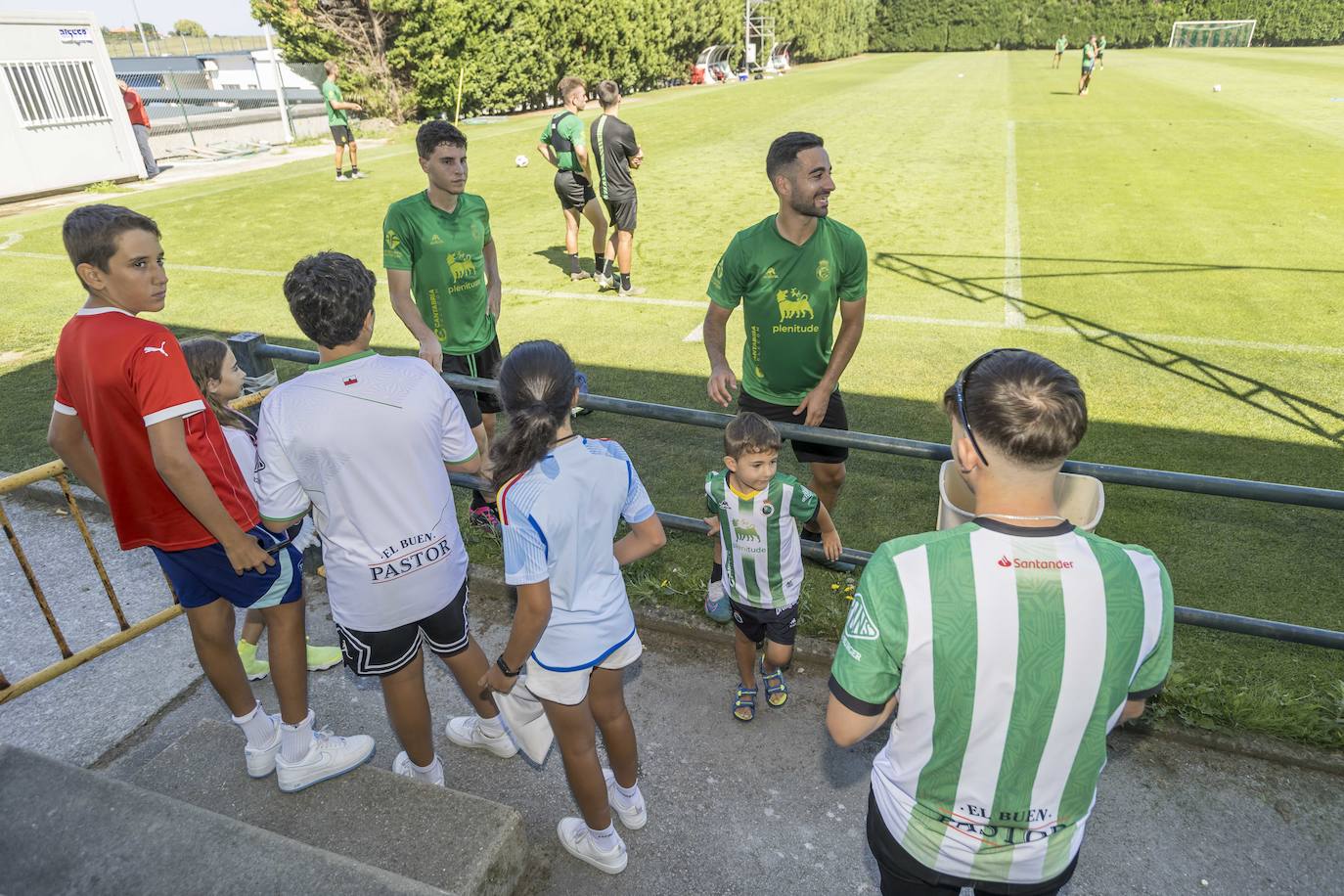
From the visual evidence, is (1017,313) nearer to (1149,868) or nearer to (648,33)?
(1149,868)

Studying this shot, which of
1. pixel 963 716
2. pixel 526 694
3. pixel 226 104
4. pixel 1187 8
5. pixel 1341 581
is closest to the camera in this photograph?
pixel 963 716

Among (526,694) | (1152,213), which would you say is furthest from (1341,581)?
(1152,213)

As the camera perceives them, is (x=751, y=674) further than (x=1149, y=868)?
Yes

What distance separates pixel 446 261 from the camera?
4730 millimetres

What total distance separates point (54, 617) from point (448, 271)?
2724 mm

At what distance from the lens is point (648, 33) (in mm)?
35125

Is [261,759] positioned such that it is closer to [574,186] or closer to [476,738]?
[476,738]

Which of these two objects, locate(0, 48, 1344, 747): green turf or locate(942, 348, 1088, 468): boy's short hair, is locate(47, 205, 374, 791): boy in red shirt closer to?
locate(0, 48, 1344, 747): green turf

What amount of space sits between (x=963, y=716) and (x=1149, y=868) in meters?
1.84

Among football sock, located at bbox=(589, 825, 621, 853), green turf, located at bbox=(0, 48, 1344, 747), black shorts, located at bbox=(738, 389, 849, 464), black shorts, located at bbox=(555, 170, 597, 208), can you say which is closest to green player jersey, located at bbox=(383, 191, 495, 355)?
green turf, located at bbox=(0, 48, 1344, 747)

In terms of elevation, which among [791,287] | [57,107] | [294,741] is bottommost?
[294,741]

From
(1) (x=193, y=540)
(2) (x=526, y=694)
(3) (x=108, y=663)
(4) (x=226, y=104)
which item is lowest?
(3) (x=108, y=663)

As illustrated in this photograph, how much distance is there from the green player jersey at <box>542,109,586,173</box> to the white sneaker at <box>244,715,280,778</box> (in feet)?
24.2

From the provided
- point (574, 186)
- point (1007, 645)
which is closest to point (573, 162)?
point (574, 186)
